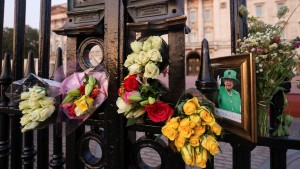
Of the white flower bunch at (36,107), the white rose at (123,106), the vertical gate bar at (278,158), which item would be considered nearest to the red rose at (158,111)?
the white rose at (123,106)

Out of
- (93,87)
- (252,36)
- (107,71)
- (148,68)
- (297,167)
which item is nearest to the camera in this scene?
(148,68)

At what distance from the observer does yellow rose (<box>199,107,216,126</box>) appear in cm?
96

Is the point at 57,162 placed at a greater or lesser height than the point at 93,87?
lesser

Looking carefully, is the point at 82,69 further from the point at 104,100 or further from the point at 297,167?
the point at 297,167

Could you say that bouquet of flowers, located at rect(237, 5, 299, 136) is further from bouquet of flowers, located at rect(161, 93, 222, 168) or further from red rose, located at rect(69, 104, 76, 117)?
red rose, located at rect(69, 104, 76, 117)

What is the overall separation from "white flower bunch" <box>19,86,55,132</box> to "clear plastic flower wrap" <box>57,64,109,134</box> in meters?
0.09

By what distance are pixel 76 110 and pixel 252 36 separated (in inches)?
41.8

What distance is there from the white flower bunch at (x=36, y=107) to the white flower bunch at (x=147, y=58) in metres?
0.62

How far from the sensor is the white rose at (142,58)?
112 centimetres

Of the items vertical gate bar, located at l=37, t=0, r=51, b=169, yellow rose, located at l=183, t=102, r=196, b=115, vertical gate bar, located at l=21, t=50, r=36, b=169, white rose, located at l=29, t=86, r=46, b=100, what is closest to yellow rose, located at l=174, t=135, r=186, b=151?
yellow rose, located at l=183, t=102, r=196, b=115

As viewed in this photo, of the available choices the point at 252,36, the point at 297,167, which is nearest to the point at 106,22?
the point at 252,36

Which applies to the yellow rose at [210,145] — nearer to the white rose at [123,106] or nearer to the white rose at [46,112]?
the white rose at [123,106]

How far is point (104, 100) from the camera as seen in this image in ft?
4.50

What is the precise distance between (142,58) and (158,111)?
0.91 feet
